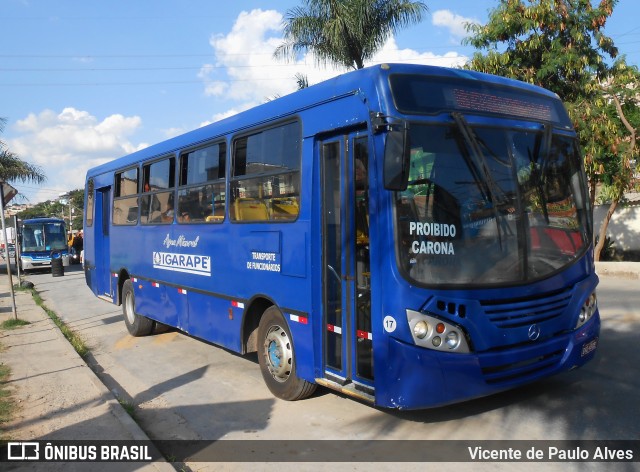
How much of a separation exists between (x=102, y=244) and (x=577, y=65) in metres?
12.8

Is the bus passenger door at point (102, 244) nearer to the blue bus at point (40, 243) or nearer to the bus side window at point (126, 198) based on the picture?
the bus side window at point (126, 198)

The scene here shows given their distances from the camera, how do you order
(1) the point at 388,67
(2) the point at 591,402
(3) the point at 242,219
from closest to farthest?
(1) the point at 388,67
(2) the point at 591,402
(3) the point at 242,219

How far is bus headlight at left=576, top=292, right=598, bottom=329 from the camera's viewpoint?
5.20 metres

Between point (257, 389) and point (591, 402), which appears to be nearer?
point (591, 402)

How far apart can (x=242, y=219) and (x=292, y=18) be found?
1378 centimetres

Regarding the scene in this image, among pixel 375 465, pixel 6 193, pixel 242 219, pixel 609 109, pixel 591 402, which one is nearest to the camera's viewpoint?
pixel 375 465

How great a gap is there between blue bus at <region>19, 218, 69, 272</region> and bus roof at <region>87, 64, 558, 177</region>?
25.8m

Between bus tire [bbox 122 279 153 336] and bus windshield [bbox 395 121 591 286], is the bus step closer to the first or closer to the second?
bus windshield [bbox 395 121 591 286]

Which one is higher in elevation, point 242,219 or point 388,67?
point 388,67

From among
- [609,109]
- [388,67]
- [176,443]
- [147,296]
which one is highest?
[609,109]

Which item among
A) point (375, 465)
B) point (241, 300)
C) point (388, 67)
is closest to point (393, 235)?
point (388, 67)

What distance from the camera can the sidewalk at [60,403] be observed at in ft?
16.6

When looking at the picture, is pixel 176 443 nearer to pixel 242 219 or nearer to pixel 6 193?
pixel 242 219

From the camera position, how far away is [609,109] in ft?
54.3
